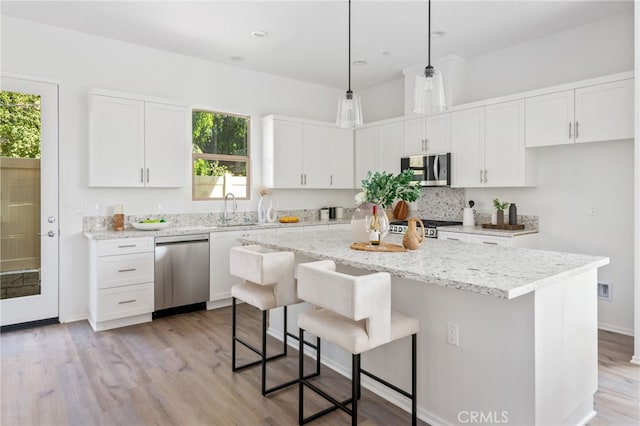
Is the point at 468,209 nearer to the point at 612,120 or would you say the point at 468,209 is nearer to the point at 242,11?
the point at 612,120

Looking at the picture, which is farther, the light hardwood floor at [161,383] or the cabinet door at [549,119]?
the cabinet door at [549,119]

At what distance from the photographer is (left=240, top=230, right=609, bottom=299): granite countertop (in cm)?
172

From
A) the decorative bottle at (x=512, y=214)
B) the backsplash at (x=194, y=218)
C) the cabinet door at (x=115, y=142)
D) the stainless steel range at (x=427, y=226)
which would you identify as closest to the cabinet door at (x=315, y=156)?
the backsplash at (x=194, y=218)

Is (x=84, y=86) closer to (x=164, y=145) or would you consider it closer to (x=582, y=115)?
(x=164, y=145)

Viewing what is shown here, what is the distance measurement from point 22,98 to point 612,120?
5468 millimetres

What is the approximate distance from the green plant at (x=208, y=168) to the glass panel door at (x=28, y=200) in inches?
59.2

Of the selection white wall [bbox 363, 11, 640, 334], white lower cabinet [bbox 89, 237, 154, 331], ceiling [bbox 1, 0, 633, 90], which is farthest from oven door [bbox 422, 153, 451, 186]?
white lower cabinet [bbox 89, 237, 154, 331]

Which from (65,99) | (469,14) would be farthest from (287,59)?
(65,99)

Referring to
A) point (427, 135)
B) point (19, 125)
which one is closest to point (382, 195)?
point (427, 135)

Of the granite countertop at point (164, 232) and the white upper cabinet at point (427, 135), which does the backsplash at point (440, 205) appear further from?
the granite countertop at point (164, 232)

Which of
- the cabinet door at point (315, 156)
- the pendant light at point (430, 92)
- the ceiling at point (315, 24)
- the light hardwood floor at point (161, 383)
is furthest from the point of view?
the cabinet door at point (315, 156)

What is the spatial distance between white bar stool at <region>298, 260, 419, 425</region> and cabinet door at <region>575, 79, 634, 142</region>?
111 inches

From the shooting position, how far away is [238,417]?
7.61ft

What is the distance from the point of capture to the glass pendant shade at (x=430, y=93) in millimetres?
2490
